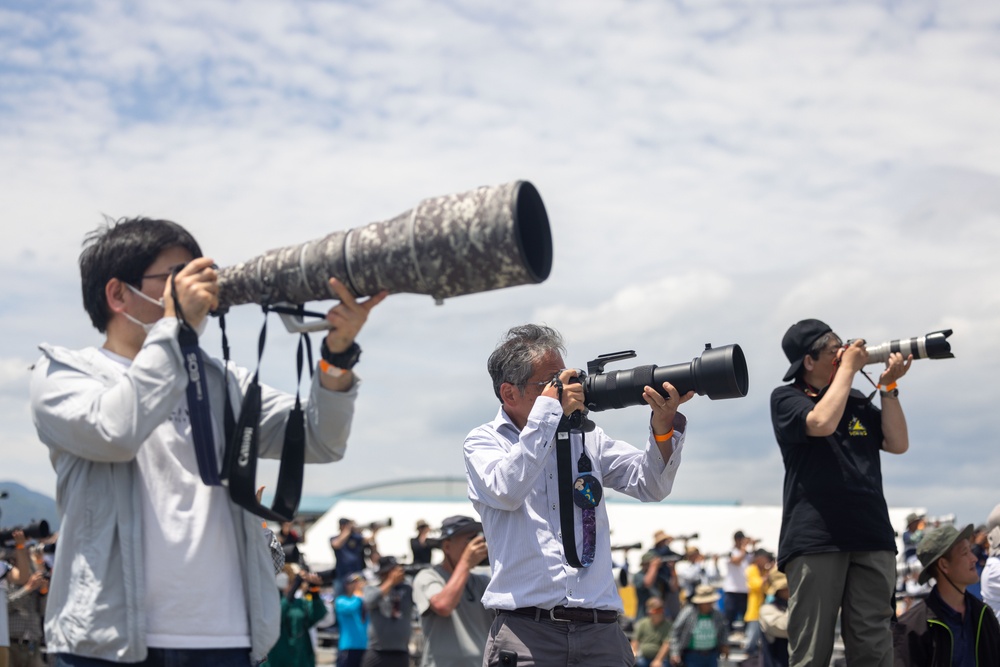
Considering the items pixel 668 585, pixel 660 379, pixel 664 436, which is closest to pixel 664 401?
pixel 660 379

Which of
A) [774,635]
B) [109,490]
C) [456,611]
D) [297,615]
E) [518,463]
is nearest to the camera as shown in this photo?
[109,490]

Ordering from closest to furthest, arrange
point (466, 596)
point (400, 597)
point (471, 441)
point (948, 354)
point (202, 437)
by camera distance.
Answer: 1. point (202, 437)
2. point (471, 441)
3. point (948, 354)
4. point (466, 596)
5. point (400, 597)

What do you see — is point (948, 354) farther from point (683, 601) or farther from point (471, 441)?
point (683, 601)

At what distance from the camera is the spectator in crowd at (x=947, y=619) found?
6.07 m

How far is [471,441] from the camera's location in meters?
4.85

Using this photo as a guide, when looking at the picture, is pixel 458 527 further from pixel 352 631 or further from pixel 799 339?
pixel 352 631

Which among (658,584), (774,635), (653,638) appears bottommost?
(653,638)

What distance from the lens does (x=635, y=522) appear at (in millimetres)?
38719

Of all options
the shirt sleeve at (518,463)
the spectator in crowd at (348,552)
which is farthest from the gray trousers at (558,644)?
the spectator in crowd at (348,552)

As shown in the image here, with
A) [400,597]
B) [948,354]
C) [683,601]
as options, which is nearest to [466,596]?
[400,597]

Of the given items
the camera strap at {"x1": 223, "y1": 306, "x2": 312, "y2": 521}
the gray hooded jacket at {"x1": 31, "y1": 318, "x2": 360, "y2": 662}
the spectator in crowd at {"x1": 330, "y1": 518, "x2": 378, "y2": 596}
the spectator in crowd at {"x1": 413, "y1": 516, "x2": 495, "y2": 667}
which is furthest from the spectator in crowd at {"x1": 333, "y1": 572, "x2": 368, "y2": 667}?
the gray hooded jacket at {"x1": 31, "y1": 318, "x2": 360, "y2": 662}

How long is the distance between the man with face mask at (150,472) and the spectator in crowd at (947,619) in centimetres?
414

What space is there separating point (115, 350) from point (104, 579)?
2.09 feet

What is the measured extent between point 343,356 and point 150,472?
0.56 metres
